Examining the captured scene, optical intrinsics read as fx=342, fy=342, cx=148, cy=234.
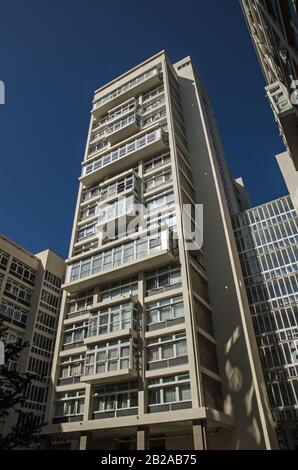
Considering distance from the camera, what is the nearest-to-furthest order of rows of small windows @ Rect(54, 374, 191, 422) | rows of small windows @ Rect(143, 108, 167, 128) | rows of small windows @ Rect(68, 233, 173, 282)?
1. rows of small windows @ Rect(54, 374, 191, 422)
2. rows of small windows @ Rect(68, 233, 173, 282)
3. rows of small windows @ Rect(143, 108, 167, 128)

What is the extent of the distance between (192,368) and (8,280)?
24994mm

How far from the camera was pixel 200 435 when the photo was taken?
61.5 feet

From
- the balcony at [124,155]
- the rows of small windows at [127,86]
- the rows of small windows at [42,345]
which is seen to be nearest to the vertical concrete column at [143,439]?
the rows of small windows at [42,345]

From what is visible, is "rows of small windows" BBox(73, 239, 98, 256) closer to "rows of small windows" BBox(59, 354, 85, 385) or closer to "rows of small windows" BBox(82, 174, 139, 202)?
"rows of small windows" BBox(82, 174, 139, 202)

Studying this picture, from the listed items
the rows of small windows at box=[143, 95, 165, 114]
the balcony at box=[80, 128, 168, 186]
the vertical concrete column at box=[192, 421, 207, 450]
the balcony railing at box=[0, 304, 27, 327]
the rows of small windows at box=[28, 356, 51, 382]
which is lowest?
the vertical concrete column at box=[192, 421, 207, 450]

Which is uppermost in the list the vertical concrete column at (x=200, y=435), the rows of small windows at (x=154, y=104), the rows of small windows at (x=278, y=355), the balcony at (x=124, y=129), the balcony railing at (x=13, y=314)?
the rows of small windows at (x=154, y=104)

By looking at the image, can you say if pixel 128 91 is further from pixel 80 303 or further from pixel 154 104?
pixel 80 303

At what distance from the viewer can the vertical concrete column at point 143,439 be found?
65.8ft

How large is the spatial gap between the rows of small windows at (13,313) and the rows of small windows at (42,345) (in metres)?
2.09

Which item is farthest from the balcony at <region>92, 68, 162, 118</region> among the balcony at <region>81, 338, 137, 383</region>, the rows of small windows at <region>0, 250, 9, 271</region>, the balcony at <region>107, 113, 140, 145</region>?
the balcony at <region>81, 338, 137, 383</region>

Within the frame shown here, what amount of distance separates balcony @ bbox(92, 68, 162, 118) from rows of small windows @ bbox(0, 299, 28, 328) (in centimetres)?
2627

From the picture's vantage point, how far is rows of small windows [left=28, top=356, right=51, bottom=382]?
35.5 meters

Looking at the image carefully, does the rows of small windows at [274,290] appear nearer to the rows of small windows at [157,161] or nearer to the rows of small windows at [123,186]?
the rows of small windows at [123,186]
